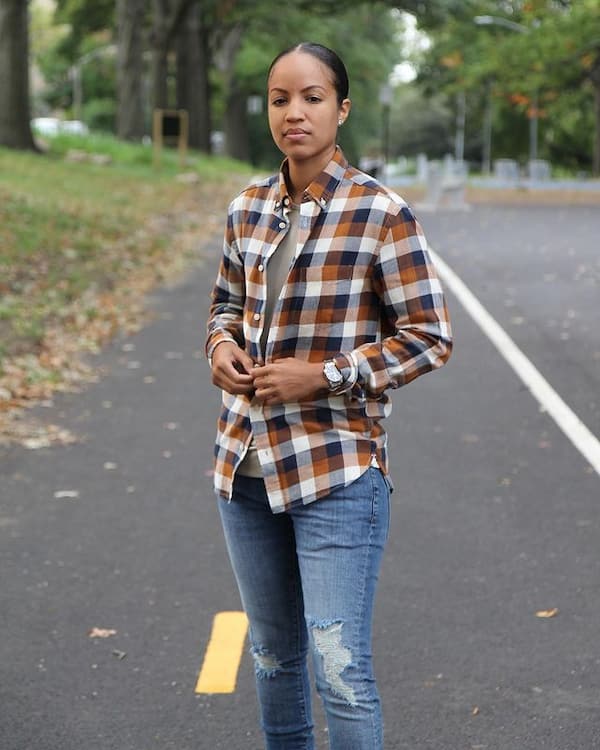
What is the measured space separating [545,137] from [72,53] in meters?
28.0

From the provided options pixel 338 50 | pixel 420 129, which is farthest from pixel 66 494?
pixel 420 129

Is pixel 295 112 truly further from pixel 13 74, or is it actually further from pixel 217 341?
pixel 13 74

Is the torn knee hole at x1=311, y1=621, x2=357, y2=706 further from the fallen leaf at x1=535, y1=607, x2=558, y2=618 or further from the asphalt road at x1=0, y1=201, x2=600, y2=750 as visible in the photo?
the fallen leaf at x1=535, y1=607, x2=558, y2=618

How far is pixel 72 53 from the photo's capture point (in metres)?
63.3

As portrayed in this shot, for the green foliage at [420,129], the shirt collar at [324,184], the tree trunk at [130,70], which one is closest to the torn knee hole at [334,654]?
the shirt collar at [324,184]

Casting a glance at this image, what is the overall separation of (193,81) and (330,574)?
47584 millimetres

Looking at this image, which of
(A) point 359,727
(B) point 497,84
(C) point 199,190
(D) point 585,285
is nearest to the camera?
(A) point 359,727

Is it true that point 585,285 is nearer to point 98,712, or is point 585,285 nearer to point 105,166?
point 98,712

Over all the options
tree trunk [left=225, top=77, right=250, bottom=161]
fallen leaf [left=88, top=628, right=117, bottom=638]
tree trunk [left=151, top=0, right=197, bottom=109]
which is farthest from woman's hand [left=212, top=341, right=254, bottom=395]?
tree trunk [left=225, top=77, right=250, bottom=161]

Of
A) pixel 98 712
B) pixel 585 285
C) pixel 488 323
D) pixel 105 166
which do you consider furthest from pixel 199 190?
pixel 98 712

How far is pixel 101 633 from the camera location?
5496mm

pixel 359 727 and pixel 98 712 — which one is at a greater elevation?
pixel 359 727

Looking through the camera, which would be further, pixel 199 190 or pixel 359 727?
pixel 199 190

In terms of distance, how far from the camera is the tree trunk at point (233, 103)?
66.1 meters
